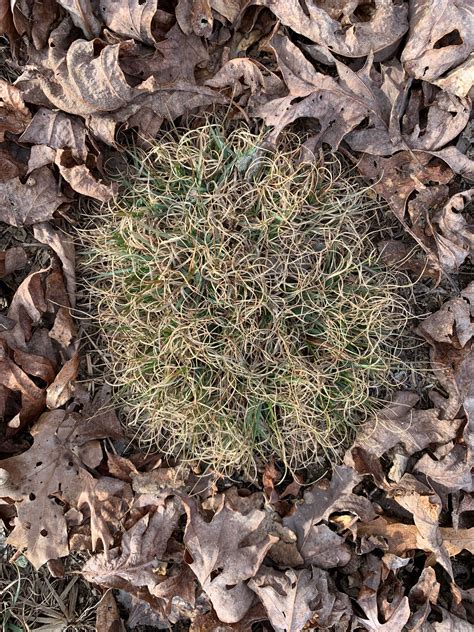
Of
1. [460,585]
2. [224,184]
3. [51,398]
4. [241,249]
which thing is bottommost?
[460,585]

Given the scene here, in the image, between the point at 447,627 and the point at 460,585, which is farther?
the point at 460,585

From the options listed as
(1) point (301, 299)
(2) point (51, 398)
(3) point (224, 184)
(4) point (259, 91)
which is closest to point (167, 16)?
(4) point (259, 91)

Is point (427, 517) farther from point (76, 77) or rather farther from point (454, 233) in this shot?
point (76, 77)

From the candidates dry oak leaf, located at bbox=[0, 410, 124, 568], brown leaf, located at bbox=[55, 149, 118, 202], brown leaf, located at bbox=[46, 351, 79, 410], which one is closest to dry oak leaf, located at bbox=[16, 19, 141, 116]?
brown leaf, located at bbox=[55, 149, 118, 202]

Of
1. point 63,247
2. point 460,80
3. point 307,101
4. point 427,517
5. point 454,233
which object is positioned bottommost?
point 427,517

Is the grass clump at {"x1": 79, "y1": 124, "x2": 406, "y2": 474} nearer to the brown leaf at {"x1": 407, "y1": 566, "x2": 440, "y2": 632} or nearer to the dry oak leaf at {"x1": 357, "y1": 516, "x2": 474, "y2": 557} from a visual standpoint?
the dry oak leaf at {"x1": 357, "y1": 516, "x2": 474, "y2": 557}

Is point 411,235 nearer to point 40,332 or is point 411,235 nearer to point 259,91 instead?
point 259,91

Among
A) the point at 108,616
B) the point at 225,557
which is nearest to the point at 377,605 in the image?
the point at 225,557
